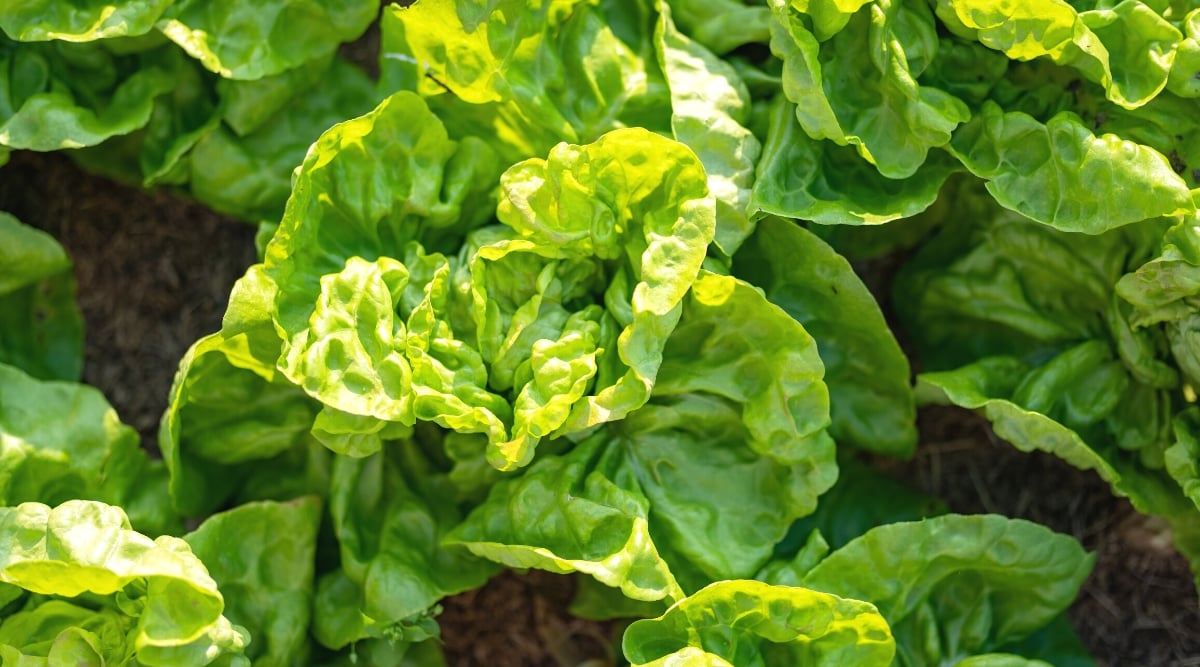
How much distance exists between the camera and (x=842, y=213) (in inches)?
84.4

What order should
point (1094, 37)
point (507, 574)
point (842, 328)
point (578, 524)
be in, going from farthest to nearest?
1. point (507, 574)
2. point (842, 328)
3. point (578, 524)
4. point (1094, 37)

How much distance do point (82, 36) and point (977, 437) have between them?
191 cm

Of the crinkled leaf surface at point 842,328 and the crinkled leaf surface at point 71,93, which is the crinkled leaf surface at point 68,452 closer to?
the crinkled leaf surface at point 71,93

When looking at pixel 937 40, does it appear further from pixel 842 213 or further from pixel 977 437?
pixel 977 437

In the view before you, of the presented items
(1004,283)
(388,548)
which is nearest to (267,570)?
(388,548)

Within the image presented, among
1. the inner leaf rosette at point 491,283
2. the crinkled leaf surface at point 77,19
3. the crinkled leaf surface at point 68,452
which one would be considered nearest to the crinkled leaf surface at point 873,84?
the inner leaf rosette at point 491,283

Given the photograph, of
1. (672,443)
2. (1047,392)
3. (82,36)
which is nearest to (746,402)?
(672,443)

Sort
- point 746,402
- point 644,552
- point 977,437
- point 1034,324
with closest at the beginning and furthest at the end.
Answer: point 644,552
point 746,402
point 1034,324
point 977,437

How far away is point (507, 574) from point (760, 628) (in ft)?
2.32

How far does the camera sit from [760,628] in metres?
2.12

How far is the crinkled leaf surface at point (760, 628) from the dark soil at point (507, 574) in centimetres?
53

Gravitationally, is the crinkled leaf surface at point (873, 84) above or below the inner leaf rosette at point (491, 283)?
above

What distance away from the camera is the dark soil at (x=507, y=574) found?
259cm

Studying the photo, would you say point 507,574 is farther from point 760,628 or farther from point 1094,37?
point 1094,37
